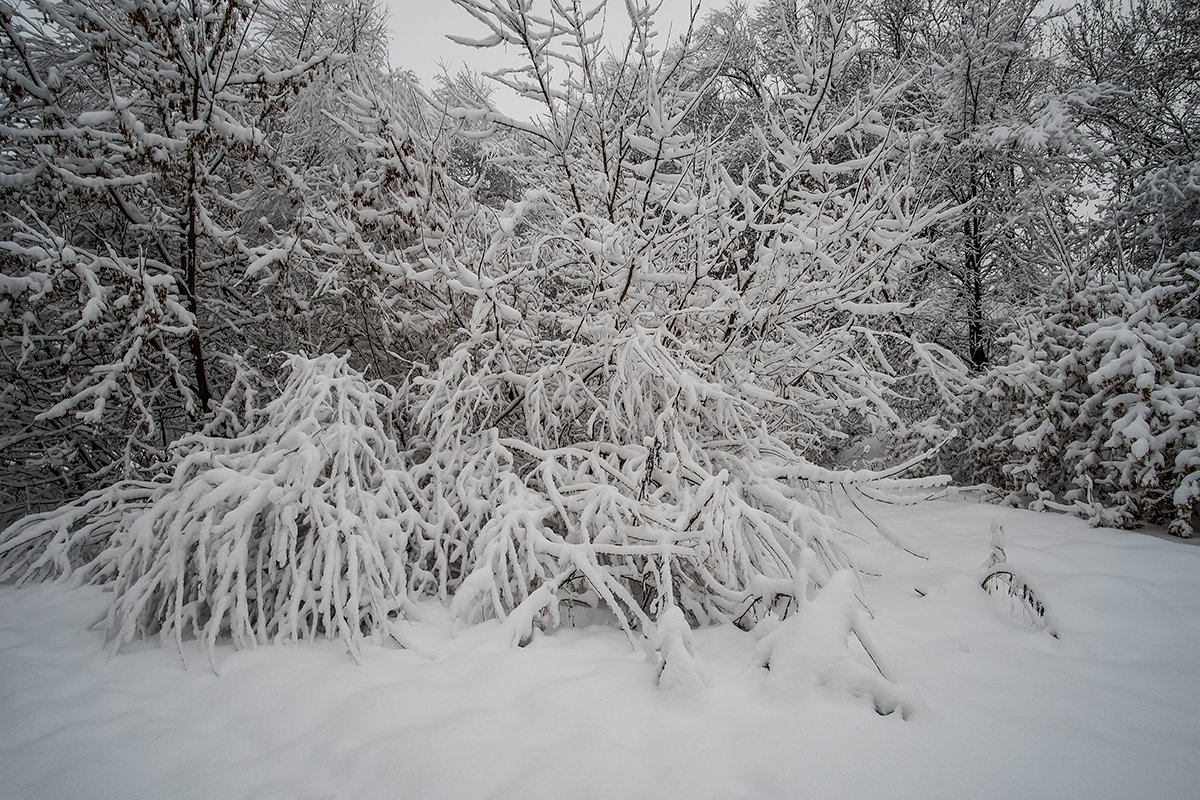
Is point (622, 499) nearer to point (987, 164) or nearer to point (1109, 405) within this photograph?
point (1109, 405)

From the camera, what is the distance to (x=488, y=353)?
304 cm

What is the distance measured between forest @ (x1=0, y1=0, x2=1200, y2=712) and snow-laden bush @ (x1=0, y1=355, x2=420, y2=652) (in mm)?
16

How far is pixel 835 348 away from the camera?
3525 millimetres

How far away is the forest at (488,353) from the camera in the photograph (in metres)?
2.25

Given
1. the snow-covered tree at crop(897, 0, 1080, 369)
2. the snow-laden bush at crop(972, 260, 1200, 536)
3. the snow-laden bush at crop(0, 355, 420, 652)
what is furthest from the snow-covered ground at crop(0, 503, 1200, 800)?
the snow-covered tree at crop(897, 0, 1080, 369)

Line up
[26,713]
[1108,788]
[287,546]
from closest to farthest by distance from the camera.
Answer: [1108,788], [26,713], [287,546]

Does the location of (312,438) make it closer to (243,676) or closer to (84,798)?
(243,676)

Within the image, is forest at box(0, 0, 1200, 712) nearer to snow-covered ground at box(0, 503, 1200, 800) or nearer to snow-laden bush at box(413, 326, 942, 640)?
snow-laden bush at box(413, 326, 942, 640)

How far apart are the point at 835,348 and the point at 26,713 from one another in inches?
153

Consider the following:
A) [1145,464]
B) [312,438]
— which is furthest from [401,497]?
[1145,464]

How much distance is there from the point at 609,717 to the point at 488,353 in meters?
1.96

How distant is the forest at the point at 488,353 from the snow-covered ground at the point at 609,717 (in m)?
0.15

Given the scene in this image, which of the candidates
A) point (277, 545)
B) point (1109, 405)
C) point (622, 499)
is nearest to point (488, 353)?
point (622, 499)

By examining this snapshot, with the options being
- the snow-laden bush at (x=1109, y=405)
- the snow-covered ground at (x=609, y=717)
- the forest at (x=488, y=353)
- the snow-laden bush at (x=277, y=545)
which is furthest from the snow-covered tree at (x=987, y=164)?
the snow-laden bush at (x=277, y=545)
